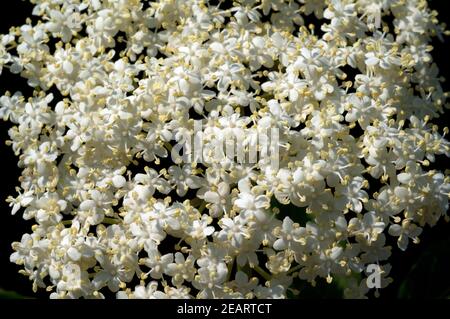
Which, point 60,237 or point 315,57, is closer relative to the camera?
point 60,237

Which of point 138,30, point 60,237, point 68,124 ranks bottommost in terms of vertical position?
point 60,237

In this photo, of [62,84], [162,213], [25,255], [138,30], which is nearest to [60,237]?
[25,255]

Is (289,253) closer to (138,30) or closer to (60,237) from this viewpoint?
(60,237)

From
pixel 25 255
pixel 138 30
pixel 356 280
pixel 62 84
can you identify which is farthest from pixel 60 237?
pixel 356 280

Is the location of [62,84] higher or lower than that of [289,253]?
higher
